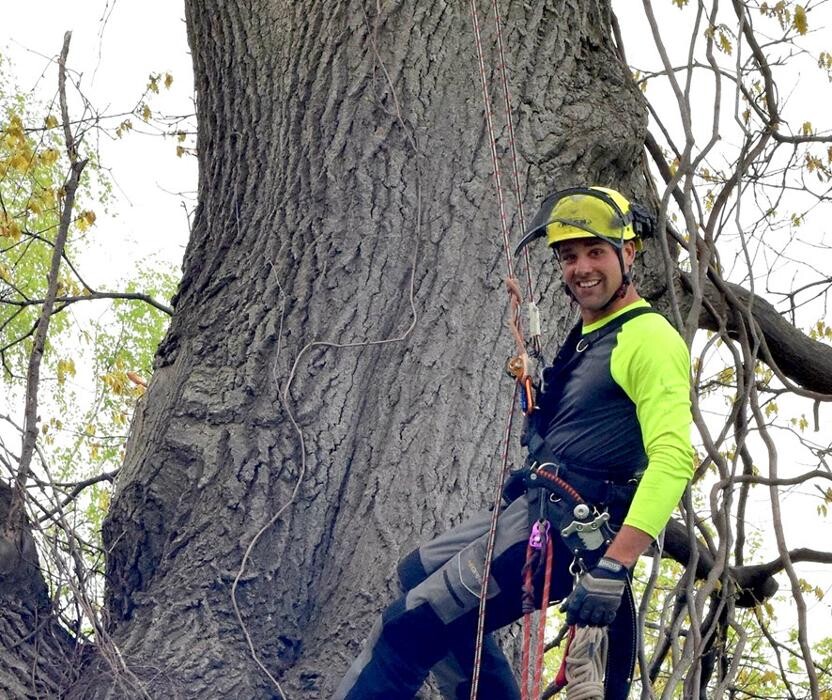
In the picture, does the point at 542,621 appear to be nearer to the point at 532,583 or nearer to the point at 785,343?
the point at 532,583

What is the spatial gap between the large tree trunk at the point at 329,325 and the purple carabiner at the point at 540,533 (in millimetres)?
844

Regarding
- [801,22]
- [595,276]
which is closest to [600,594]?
[595,276]

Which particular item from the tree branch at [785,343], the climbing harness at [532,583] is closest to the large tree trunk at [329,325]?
the climbing harness at [532,583]

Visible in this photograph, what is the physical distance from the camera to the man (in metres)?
2.91

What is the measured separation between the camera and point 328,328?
4281 mm

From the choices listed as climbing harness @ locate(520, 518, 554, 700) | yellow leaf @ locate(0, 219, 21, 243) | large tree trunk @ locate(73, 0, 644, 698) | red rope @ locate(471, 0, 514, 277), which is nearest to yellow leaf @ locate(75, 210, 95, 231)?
yellow leaf @ locate(0, 219, 21, 243)

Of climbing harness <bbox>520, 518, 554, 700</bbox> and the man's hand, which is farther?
climbing harness <bbox>520, 518, 554, 700</bbox>

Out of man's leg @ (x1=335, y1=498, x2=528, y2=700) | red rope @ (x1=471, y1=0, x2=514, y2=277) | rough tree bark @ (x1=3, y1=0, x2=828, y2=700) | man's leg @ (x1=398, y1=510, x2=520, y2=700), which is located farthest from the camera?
red rope @ (x1=471, y1=0, x2=514, y2=277)

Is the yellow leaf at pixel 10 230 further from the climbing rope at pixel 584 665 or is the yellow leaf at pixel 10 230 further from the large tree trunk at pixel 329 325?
the climbing rope at pixel 584 665

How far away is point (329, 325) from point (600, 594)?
1.72 m


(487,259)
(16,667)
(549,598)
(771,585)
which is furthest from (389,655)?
(771,585)

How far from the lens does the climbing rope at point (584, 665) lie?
304 cm

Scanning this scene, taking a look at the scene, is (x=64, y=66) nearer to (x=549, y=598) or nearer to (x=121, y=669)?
(x=121, y=669)

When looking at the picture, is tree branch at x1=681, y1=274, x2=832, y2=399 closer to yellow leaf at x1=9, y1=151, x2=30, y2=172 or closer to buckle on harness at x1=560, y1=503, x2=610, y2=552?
buckle on harness at x1=560, y1=503, x2=610, y2=552
